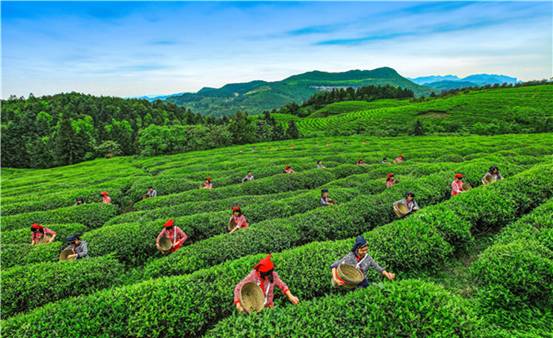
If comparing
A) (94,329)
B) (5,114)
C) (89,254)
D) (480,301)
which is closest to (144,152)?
(89,254)

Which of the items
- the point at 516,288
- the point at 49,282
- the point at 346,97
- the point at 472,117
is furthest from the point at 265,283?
the point at 346,97

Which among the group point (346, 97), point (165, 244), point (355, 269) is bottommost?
point (165, 244)

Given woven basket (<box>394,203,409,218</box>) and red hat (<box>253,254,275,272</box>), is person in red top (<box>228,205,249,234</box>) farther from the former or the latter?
woven basket (<box>394,203,409,218</box>)

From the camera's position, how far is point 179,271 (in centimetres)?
767

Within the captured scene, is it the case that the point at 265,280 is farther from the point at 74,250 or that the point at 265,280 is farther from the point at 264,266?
the point at 74,250

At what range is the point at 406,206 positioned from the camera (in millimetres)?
10375

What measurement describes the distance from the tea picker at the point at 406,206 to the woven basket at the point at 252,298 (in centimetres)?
734

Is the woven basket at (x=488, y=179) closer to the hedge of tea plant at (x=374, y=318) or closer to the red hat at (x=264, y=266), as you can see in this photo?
the hedge of tea plant at (x=374, y=318)

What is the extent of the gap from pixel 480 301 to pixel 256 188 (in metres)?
12.4

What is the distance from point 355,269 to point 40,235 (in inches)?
453

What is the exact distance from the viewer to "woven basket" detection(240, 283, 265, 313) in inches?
200

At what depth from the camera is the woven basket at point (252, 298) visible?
16.6 ft

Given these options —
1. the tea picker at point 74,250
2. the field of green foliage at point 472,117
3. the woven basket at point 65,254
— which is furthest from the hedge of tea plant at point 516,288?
the field of green foliage at point 472,117

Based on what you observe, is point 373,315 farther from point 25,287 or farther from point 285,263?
point 25,287
